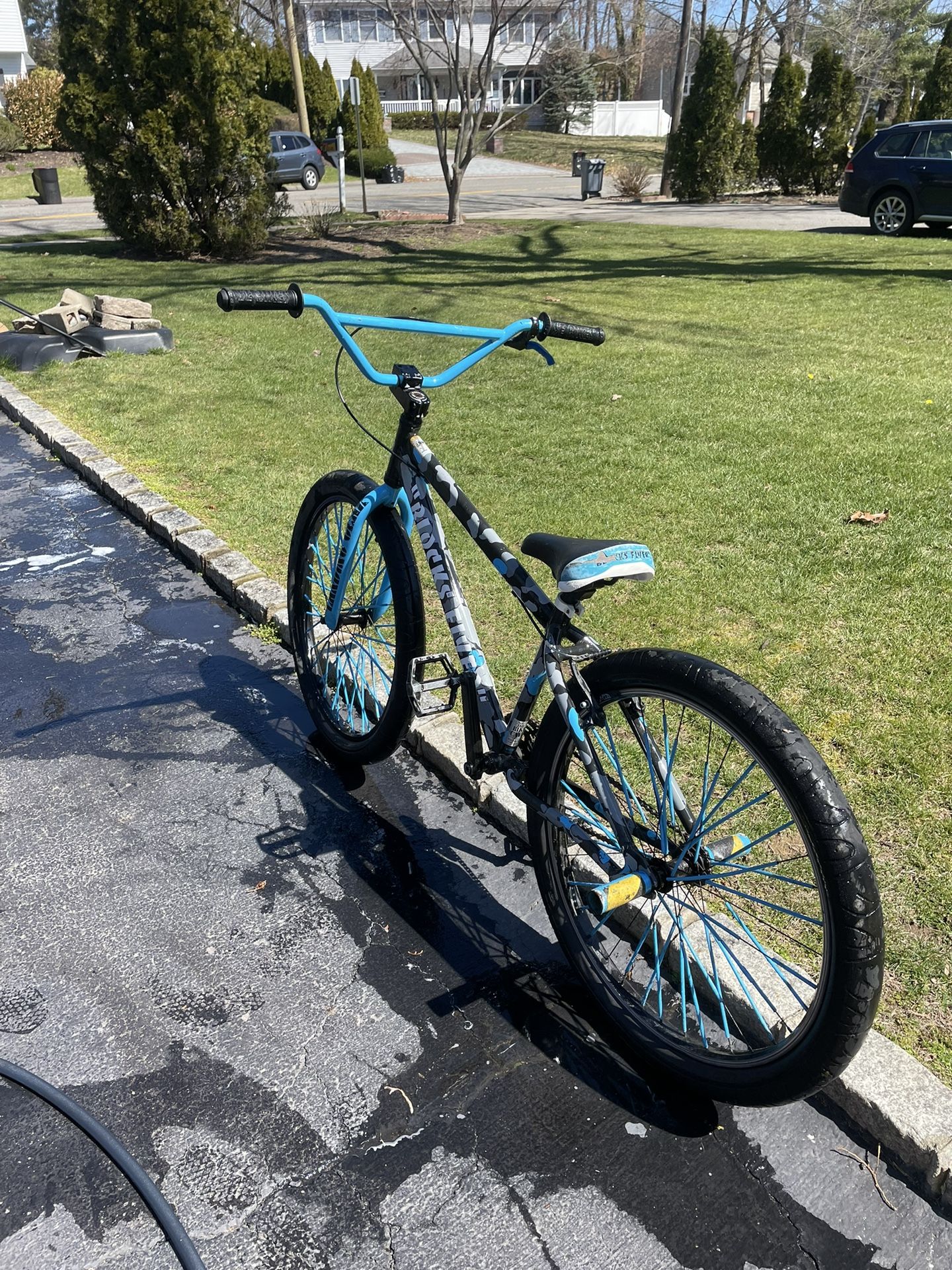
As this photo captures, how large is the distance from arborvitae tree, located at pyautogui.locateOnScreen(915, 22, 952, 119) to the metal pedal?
26.0 metres

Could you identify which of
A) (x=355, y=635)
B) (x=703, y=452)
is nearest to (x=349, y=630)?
(x=355, y=635)

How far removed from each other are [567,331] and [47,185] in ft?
87.7

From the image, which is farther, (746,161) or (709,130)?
(746,161)

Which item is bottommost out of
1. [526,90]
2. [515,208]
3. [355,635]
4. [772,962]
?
[772,962]

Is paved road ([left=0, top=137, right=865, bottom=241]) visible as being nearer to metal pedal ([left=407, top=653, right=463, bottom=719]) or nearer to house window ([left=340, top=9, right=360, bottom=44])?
metal pedal ([left=407, top=653, right=463, bottom=719])

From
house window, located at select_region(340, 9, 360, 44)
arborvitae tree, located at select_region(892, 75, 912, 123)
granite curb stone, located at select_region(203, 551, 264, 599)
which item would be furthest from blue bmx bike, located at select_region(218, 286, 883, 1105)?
house window, located at select_region(340, 9, 360, 44)

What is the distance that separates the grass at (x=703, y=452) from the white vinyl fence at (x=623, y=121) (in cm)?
4098

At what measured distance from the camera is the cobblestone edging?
2.01 meters

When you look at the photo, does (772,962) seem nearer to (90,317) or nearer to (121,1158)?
(121,1158)

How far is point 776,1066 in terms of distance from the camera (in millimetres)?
1986

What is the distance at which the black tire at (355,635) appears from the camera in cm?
292

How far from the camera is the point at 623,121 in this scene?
49781 millimetres

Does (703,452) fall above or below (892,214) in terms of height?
below

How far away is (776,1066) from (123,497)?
5.08 metres
